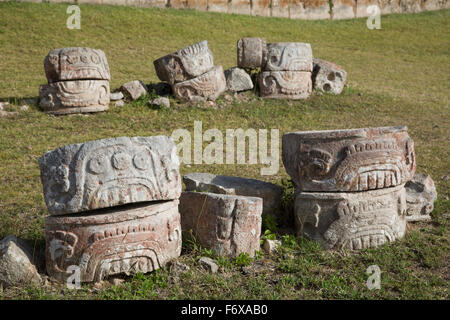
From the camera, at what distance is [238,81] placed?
32.6ft

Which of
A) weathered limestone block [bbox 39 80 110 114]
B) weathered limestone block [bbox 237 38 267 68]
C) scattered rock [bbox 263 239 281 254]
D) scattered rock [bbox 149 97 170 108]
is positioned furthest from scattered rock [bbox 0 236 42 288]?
weathered limestone block [bbox 237 38 267 68]

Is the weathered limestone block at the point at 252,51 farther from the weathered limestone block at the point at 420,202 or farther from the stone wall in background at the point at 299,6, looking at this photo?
the stone wall in background at the point at 299,6

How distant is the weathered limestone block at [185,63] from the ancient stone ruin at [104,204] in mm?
5610

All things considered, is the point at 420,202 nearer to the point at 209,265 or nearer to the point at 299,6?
the point at 209,265

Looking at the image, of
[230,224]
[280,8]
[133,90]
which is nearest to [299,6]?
[280,8]

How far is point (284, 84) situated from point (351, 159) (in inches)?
234

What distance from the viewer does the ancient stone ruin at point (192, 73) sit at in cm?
898

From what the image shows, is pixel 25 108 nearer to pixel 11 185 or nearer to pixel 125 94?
pixel 125 94

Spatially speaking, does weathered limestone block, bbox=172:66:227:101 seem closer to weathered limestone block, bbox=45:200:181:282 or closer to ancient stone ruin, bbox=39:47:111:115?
ancient stone ruin, bbox=39:47:111:115

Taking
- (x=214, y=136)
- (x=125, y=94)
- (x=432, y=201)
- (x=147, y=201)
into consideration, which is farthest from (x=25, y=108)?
(x=432, y=201)

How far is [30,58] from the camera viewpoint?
12.4m

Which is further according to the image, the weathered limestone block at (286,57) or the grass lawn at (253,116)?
the weathered limestone block at (286,57)

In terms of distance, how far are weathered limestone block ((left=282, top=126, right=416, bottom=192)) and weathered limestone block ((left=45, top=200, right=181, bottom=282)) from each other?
57.6 inches

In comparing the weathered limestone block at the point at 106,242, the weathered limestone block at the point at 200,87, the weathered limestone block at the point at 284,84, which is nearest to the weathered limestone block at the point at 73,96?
the weathered limestone block at the point at 200,87
